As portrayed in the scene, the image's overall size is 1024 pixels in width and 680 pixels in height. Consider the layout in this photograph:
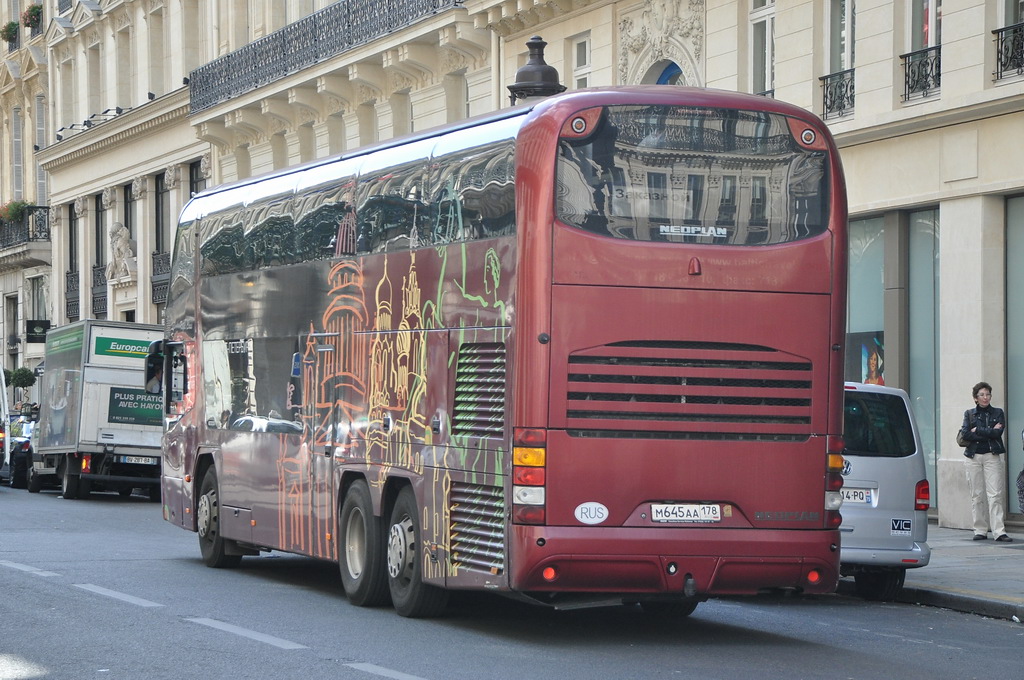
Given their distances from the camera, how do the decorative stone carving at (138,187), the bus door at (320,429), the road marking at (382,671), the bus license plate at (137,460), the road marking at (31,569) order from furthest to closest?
the decorative stone carving at (138,187) < the bus license plate at (137,460) < the road marking at (31,569) < the bus door at (320,429) < the road marking at (382,671)

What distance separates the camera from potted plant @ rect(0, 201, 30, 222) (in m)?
61.1

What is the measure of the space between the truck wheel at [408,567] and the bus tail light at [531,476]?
5.53 feet

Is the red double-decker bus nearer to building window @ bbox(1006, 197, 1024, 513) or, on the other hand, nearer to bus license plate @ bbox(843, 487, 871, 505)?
bus license plate @ bbox(843, 487, 871, 505)

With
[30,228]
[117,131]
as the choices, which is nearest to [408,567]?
[117,131]

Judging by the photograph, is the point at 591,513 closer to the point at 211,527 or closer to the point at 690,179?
the point at 690,179

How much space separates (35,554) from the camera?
18250mm

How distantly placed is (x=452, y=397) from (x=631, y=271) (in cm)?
174

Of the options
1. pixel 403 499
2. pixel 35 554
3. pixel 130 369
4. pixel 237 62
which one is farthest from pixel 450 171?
pixel 237 62

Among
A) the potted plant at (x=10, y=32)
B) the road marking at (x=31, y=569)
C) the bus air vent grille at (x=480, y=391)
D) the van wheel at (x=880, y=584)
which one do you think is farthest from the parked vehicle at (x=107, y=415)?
the potted plant at (x=10, y=32)

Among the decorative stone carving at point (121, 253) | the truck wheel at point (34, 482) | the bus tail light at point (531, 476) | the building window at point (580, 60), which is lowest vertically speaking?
the truck wheel at point (34, 482)

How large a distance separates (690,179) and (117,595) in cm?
580

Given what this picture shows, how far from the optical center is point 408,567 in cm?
1294

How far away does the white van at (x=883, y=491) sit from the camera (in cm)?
1504

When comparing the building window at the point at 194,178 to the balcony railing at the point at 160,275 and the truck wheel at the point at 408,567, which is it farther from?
the truck wheel at the point at 408,567
